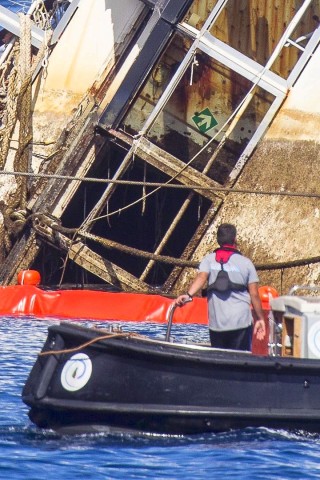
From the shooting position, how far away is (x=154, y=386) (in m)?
8.90

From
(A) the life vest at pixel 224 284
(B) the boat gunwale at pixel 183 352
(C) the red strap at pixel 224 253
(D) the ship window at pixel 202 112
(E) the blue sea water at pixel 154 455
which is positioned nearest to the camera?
(E) the blue sea water at pixel 154 455

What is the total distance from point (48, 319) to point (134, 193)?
3.70 m

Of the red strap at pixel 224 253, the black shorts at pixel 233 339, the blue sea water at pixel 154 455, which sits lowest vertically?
the blue sea water at pixel 154 455

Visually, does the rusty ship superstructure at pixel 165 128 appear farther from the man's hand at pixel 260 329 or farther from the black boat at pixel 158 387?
the black boat at pixel 158 387

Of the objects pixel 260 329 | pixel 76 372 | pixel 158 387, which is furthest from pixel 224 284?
pixel 76 372

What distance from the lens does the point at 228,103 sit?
17469 mm

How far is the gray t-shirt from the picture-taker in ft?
31.1

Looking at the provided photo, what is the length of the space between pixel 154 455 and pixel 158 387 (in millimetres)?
611

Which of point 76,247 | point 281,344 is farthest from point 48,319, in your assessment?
point 281,344

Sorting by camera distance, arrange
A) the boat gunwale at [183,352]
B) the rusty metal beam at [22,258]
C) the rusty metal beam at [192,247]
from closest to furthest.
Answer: the boat gunwale at [183,352]
the rusty metal beam at [192,247]
the rusty metal beam at [22,258]

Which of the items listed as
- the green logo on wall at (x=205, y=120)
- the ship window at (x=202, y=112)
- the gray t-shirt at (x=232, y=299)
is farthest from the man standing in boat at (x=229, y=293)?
the green logo on wall at (x=205, y=120)

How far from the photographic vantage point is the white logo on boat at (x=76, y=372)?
890cm

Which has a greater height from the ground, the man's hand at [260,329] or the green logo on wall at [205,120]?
the green logo on wall at [205,120]

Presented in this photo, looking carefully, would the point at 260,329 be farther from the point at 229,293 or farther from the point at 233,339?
the point at 229,293
